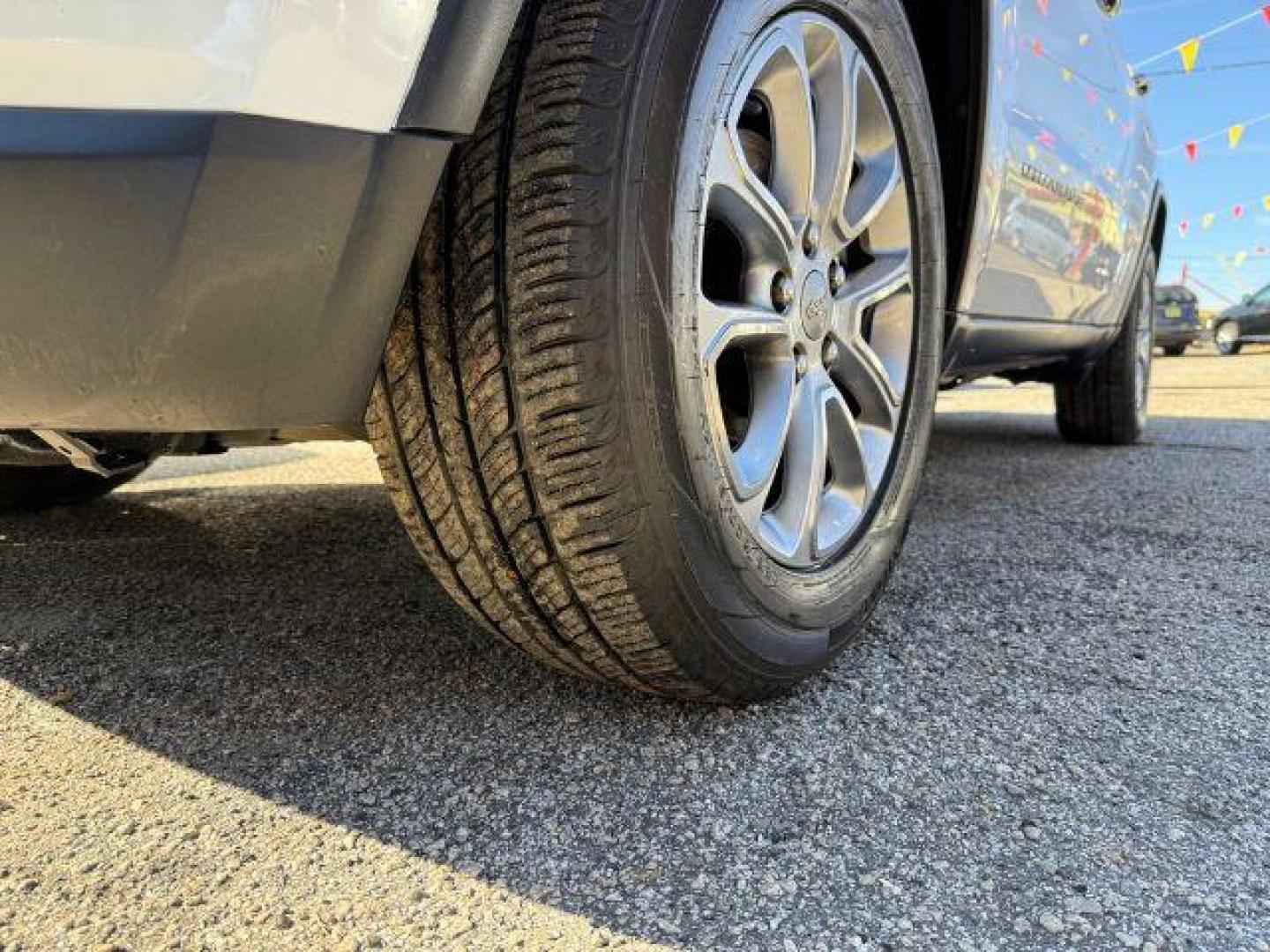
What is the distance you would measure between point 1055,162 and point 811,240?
116 centimetres

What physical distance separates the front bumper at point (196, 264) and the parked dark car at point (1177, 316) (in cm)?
1665

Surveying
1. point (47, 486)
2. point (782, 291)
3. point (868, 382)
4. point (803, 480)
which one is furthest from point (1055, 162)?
point (47, 486)

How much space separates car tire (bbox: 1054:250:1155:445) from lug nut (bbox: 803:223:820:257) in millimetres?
2688

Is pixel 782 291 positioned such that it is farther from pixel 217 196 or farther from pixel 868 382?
pixel 217 196

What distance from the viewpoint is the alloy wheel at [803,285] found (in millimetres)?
1272

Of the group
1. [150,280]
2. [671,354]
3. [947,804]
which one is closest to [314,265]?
[150,280]

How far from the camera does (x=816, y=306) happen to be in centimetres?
146

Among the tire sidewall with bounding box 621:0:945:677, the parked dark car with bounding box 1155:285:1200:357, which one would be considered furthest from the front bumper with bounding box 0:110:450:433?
the parked dark car with bounding box 1155:285:1200:357

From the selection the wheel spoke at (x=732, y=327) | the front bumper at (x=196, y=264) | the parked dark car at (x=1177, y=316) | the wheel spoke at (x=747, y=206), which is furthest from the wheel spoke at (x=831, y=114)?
the parked dark car at (x=1177, y=316)

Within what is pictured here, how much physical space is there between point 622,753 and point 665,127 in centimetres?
75

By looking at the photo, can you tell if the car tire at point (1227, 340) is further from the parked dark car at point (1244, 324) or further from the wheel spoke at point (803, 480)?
the wheel spoke at point (803, 480)

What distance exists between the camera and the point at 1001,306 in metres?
2.20

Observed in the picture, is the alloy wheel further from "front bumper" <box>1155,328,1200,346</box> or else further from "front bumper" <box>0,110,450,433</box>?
"front bumper" <box>1155,328,1200,346</box>

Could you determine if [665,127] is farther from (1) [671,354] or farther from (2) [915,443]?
(2) [915,443]
